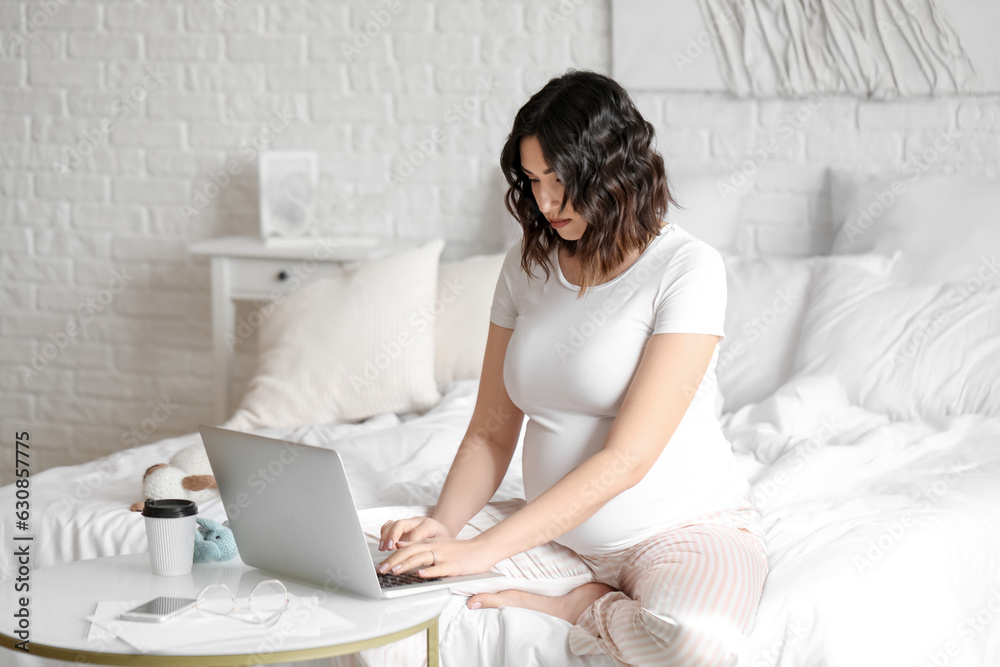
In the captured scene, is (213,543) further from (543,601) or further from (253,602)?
(543,601)

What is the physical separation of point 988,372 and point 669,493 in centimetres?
100

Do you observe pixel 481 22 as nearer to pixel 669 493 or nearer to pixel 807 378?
pixel 807 378

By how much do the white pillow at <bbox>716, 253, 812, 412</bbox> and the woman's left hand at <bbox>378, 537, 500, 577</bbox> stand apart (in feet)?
3.79

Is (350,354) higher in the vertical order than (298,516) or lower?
lower

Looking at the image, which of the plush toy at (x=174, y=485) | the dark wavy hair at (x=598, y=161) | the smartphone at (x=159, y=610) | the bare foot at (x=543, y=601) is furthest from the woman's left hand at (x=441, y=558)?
the plush toy at (x=174, y=485)

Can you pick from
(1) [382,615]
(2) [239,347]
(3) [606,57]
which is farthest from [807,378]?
(2) [239,347]

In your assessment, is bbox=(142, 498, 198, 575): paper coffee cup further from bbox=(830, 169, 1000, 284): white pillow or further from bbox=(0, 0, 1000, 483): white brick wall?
bbox=(0, 0, 1000, 483): white brick wall

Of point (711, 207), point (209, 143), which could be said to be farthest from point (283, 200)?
point (711, 207)

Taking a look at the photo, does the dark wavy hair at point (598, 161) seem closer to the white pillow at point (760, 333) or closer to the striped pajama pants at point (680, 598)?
the striped pajama pants at point (680, 598)

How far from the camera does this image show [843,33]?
2.53m

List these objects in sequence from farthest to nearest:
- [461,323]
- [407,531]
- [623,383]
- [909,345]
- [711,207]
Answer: [711,207]
[461,323]
[909,345]
[623,383]
[407,531]

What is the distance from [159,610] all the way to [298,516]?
0.17 metres

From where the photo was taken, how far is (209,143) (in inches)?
125

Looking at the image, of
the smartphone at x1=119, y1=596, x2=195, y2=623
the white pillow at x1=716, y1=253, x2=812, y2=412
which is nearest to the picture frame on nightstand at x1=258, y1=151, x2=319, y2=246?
the white pillow at x1=716, y1=253, x2=812, y2=412
